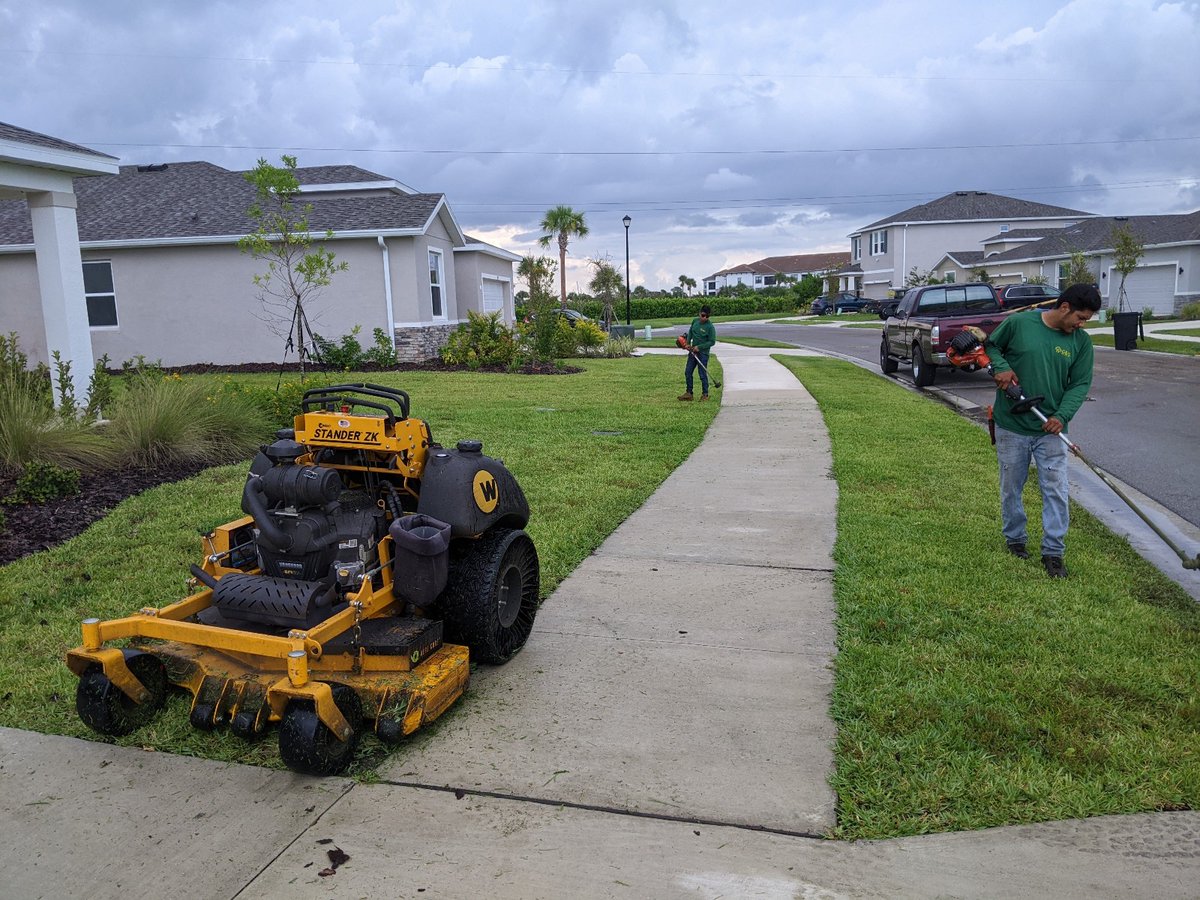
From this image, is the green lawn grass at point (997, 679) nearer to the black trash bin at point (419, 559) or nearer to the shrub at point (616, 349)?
the black trash bin at point (419, 559)

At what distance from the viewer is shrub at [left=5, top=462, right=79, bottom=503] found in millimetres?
7262

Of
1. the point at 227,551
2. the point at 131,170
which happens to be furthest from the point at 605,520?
the point at 131,170

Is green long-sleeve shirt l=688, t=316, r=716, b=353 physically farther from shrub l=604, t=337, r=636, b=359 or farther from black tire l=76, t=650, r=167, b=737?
black tire l=76, t=650, r=167, b=737

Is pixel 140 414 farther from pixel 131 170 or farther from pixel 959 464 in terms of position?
pixel 131 170

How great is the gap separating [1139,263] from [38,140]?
42.3 m

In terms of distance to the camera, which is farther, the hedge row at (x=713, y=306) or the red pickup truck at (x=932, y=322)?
the hedge row at (x=713, y=306)

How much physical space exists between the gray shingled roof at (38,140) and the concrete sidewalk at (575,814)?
330 inches

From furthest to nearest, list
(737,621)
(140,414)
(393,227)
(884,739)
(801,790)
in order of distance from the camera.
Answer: (393,227) < (140,414) < (737,621) < (884,739) < (801,790)

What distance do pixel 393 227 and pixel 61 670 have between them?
18.5 m

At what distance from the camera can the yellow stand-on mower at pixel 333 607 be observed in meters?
3.54

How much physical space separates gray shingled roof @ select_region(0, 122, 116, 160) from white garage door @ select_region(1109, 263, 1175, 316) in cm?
4077

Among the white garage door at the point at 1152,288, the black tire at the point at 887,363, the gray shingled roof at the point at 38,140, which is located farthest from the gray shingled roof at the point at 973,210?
the gray shingled roof at the point at 38,140

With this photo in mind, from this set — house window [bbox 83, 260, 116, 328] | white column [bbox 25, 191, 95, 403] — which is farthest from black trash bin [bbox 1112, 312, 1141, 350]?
house window [bbox 83, 260, 116, 328]

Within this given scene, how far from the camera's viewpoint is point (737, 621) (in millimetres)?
5062
